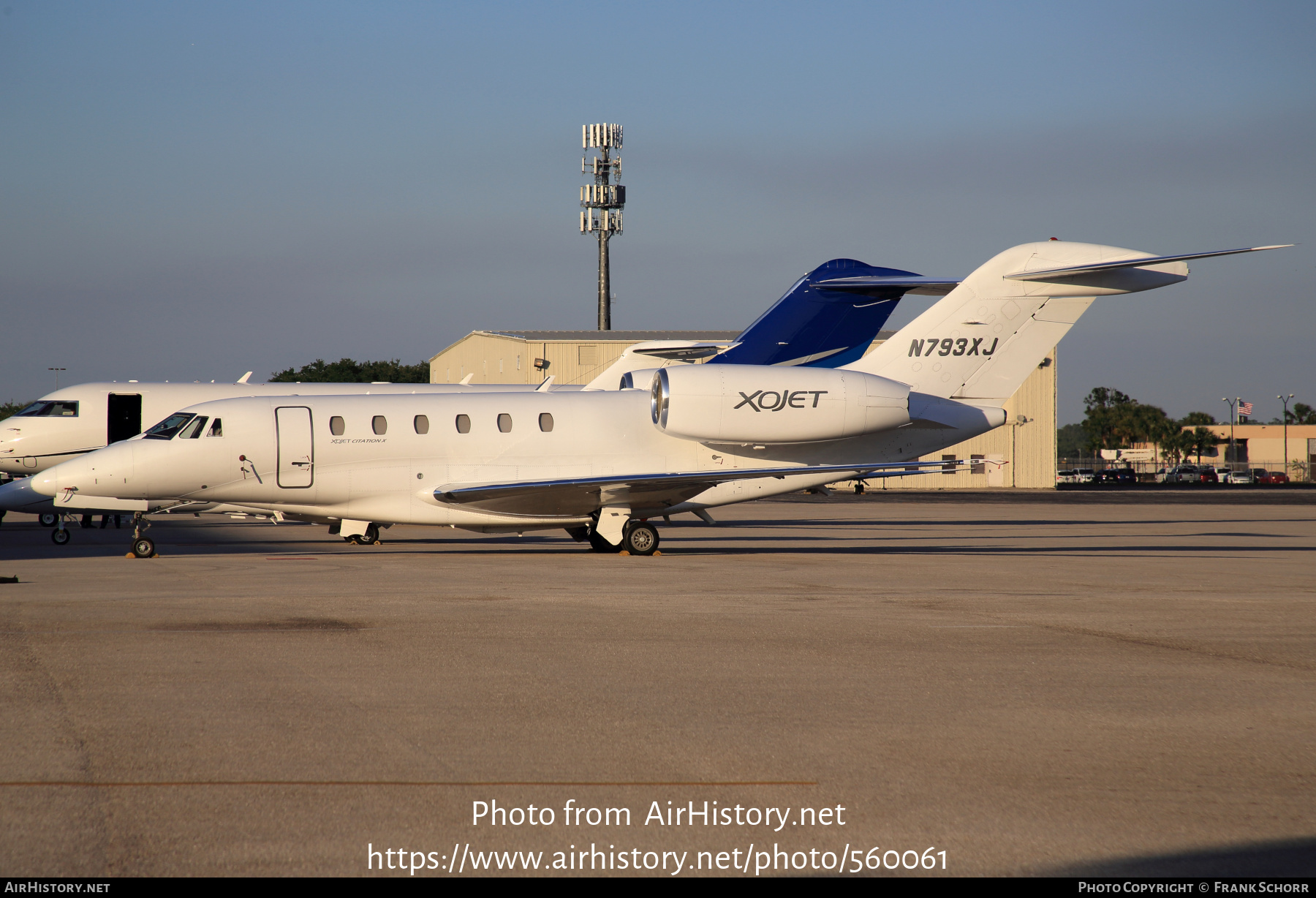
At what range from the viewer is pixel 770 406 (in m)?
19.5

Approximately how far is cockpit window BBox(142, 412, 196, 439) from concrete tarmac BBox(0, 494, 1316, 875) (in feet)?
16.7

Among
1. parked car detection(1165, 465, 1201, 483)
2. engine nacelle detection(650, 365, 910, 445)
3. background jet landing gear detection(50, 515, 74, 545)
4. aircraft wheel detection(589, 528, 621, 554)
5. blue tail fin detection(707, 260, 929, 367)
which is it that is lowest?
parked car detection(1165, 465, 1201, 483)

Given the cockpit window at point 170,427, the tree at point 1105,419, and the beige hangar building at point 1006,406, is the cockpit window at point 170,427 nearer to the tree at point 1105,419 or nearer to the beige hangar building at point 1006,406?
the beige hangar building at point 1006,406

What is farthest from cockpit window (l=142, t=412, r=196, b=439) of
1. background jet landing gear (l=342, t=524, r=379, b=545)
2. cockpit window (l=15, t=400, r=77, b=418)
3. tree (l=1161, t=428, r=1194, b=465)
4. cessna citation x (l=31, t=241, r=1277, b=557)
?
tree (l=1161, t=428, r=1194, b=465)

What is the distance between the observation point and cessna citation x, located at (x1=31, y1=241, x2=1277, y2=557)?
19125 millimetres

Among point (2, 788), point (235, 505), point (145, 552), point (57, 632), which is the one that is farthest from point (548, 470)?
point (2, 788)

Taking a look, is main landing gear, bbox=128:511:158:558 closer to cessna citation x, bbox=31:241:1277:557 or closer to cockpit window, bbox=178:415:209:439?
cessna citation x, bbox=31:241:1277:557

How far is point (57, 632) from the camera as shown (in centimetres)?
966

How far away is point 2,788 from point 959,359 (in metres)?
17.6

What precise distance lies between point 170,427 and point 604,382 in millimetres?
10054

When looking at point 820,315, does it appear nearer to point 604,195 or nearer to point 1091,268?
point 1091,268

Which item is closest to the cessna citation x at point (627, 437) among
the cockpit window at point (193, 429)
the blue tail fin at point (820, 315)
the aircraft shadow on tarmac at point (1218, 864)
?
the cockpit window at point (193, 429)

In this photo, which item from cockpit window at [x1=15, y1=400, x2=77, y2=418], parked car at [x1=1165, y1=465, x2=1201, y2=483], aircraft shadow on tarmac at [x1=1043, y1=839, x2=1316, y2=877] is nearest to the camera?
aircraft shadow on tarmac at [x1=1043, y1=839, x2=1316, y2=877]
